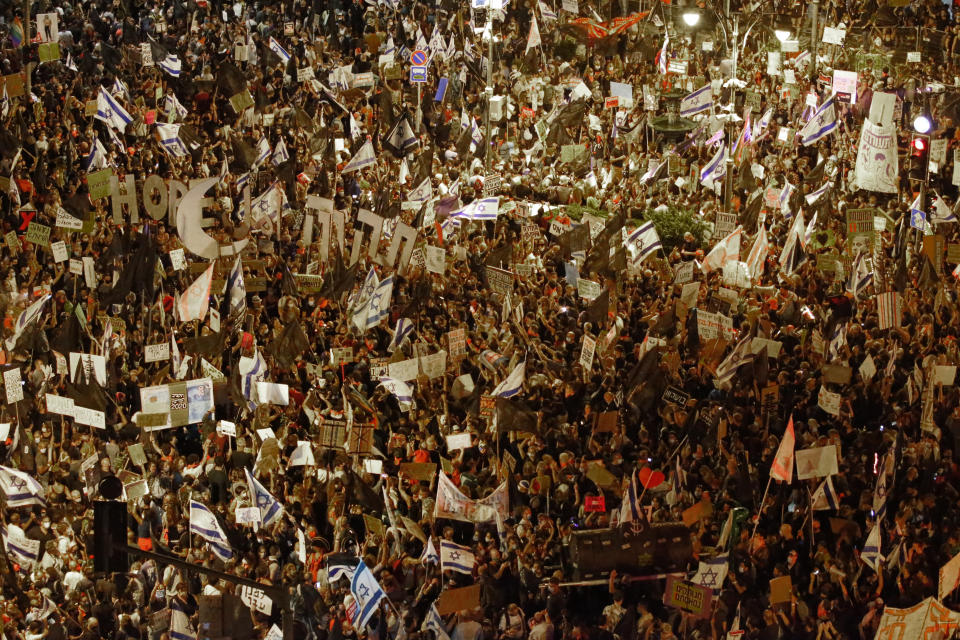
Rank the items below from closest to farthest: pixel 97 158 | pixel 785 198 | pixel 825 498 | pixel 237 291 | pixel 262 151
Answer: pixel 825 498
pixel 237 291
pixel 785 198
pixel 97 158
pixel 262 151

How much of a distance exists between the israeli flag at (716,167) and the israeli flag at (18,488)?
44.0 feet

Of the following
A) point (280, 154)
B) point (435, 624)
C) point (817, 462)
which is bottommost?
point (435, 624)

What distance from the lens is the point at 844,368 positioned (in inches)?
730

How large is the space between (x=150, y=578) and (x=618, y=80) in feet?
61.5

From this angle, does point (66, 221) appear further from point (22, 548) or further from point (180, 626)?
point (180, 626)

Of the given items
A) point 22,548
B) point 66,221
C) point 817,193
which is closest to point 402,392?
point 22,548

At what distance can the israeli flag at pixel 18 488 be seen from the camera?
17906mm

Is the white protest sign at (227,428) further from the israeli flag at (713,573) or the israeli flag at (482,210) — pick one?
the israeli flag at (482,210)

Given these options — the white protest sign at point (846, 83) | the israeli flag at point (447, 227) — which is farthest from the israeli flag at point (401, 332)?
the white protest sign at point (846, 83)

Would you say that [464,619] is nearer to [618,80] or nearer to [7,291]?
[7,291]

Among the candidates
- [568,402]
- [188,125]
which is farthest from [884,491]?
[188,125]

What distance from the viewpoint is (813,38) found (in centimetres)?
3122

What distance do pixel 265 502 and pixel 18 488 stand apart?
323cm

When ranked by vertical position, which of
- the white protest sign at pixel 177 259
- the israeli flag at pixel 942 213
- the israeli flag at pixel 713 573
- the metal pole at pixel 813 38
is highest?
the metal pole at pixel 813 38
